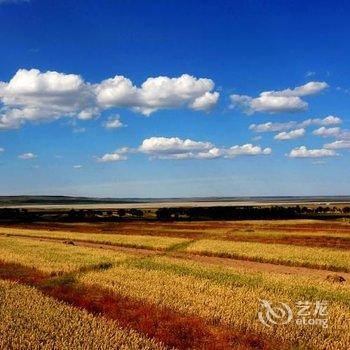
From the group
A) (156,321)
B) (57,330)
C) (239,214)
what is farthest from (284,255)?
(239,214)

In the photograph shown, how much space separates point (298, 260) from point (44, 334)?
81.6ft

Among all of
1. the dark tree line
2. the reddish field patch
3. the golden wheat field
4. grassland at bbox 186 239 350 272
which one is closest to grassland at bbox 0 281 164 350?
the golden wheat field

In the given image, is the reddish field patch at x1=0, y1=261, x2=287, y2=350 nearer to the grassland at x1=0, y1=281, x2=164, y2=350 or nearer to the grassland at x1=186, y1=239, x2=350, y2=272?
the grassland at x1=0, y1=281, x2=164, y2=350

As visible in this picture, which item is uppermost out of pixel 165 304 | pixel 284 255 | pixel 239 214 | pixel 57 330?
pixel 57 330

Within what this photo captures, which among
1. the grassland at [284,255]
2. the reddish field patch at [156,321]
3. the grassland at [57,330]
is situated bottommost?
the grassland at [284,255]

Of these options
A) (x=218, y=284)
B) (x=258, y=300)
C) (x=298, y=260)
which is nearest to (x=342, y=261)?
(x=298, y=260)

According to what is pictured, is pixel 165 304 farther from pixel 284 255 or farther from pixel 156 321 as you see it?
pixel 284 255

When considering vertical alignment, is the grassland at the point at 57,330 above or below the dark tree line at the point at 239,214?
above

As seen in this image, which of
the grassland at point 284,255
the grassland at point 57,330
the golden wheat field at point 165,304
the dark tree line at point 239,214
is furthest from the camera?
the dark tree line at point 239,214

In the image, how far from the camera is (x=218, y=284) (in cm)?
2292

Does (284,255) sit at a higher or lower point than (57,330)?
lower

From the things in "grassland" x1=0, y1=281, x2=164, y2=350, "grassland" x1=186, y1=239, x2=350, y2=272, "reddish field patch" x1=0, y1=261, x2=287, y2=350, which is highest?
"grassland" x1=0, y1=281, x2=164, y2=350

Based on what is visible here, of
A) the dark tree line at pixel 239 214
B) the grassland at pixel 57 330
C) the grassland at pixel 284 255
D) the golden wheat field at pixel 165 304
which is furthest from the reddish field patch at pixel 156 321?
the dark tree line at pixel 239 214

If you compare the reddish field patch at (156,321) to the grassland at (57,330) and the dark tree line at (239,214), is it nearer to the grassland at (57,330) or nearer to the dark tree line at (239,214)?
the grassland at (57,330)
